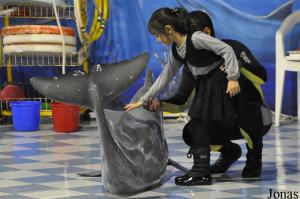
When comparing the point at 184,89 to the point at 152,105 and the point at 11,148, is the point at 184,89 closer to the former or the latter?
the point at 152,105

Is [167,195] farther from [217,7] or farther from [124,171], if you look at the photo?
[217,7]

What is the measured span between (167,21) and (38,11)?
11.4 ft

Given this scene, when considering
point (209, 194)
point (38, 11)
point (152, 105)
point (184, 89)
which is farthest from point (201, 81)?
point (38, 11)

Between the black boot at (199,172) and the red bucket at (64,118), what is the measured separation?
2.69 metres

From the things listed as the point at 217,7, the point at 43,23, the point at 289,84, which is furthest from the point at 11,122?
the point at 289,84

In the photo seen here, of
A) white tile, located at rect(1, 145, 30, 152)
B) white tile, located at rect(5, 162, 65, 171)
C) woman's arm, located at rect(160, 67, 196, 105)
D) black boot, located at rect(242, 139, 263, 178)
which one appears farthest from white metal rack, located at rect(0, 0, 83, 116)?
black boot, located at rect(242, 139, 263, 178)

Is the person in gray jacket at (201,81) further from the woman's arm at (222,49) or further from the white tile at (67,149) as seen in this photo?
Answer: the white tile at (67,149)

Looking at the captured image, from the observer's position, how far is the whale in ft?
12.6

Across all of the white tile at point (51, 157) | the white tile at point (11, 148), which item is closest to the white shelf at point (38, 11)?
the white tile at point (11, 148)

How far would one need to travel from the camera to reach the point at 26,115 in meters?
6.89

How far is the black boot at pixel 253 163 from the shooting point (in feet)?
14.8

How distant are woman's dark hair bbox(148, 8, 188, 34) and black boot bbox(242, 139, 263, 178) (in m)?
0.86

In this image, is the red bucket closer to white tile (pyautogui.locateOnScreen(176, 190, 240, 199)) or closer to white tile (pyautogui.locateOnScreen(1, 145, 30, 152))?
white tile (pyautogui.locateOnScreen(1, 145, 30, 152))

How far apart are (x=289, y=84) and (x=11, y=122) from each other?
2900 millimetres
